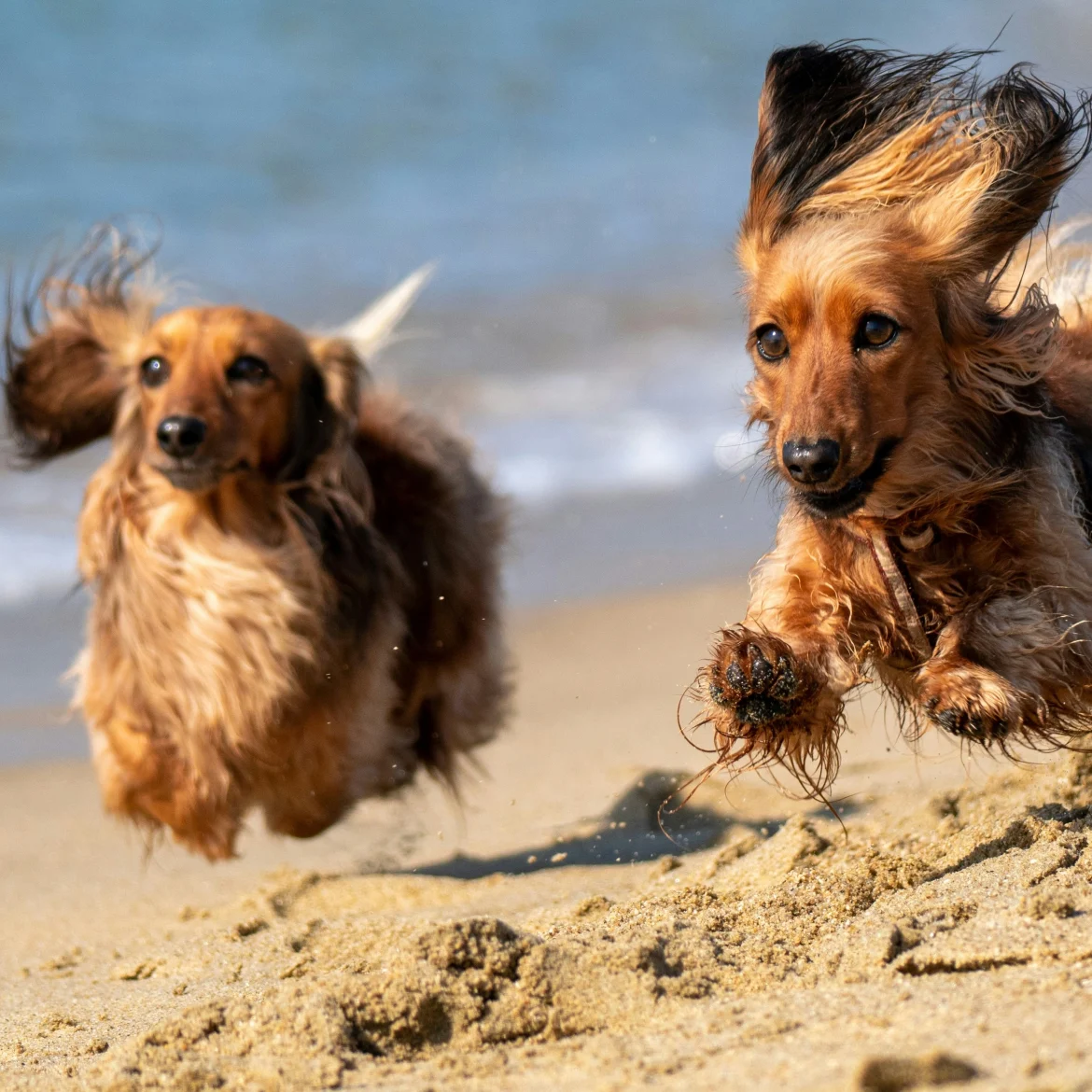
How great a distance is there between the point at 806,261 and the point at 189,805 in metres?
2.48

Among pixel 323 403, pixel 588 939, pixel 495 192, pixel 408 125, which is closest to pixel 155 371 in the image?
pixel 323 403

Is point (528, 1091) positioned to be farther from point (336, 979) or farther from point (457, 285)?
point (457, 285)

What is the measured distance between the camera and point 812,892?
10.8 feet

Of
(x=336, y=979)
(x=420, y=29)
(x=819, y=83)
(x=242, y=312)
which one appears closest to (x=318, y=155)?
(x=420, y=29)

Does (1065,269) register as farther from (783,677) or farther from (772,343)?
(783,677)

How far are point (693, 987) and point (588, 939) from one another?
0.33 metres

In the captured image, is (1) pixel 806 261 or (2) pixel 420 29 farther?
(2) pixel 420 29

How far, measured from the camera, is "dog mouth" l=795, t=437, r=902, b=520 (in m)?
3.18

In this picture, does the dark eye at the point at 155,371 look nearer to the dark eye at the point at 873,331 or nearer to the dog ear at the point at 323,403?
the dog ear at the point at 323,403

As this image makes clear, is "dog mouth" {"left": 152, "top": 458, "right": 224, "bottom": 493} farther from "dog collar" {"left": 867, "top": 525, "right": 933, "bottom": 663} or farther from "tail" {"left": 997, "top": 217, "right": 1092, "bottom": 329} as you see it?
"tail" {"left": 997, "top": 217, "right": 1092, "bottom": 329}

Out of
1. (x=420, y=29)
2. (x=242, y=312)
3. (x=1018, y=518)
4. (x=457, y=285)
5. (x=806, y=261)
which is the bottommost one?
(x=1018, y=518)

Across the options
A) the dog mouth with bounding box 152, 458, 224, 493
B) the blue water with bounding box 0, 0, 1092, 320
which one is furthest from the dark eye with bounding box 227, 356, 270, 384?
the blue water with bounding box 0, 0, 1092, 320

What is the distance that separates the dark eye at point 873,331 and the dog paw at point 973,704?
655mm

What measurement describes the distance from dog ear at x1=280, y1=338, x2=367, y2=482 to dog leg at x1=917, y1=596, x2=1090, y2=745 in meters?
2.29
